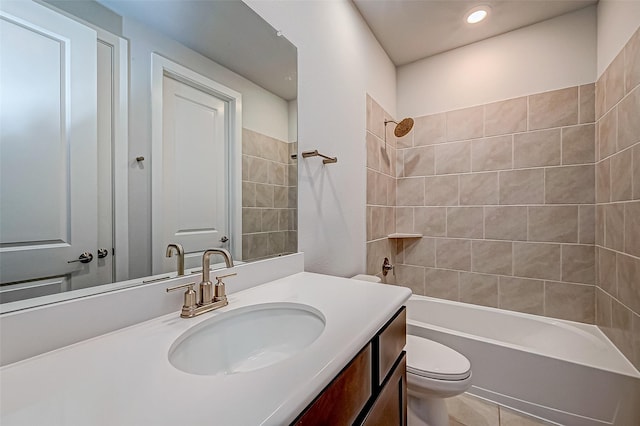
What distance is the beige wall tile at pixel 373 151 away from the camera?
2006 mm

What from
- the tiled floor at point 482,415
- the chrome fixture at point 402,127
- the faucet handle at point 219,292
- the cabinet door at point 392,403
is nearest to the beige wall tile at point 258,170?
the faucet handle at point 219,292

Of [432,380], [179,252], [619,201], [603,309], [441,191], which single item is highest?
[441,191]

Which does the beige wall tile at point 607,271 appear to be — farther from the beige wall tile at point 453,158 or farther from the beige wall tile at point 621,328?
the beige wall tile at point 453,158

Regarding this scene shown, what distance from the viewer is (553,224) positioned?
1.90 m

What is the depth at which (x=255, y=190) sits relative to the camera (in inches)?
44.9

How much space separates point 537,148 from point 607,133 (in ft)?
1.22

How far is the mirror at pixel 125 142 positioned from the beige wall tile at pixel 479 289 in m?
1.80

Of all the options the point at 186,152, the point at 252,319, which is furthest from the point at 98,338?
the point at 186,152

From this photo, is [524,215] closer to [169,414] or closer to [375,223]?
[375,223]

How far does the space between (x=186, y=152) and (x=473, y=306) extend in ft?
7.25

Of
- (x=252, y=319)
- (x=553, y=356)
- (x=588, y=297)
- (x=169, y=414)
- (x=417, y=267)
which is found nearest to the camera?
(x=169, y=414)

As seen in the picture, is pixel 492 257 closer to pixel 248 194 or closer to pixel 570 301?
pixel 570 301

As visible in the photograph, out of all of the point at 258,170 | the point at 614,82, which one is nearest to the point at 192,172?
the point at 258,170

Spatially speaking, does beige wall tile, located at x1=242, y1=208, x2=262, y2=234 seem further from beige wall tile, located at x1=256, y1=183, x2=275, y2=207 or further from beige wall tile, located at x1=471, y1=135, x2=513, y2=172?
beige wall tile, located at x1=471, y1=135, x2=513, y2=172
